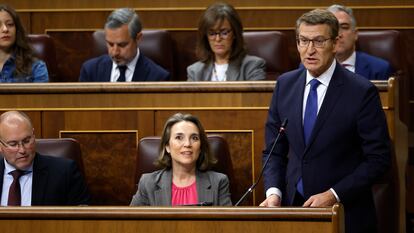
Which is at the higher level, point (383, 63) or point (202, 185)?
point (383, 63)

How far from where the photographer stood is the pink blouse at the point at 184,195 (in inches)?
105

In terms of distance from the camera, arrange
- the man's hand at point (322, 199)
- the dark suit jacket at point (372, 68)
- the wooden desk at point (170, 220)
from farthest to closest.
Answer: the dark suit jacket at point (372, 68) → the man's hand at point (322, 199) → the wooden desk at point (170, 220)

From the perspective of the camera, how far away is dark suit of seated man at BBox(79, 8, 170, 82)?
3.44 metres

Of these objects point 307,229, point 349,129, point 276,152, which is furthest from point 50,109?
point 307,229

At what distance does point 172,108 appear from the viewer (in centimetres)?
299

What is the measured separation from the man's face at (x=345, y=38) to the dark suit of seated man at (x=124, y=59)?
59cm

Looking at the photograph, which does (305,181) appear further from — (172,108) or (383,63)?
(383,63)

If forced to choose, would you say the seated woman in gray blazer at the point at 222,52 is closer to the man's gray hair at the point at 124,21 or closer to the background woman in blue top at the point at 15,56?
the man's gray hair at the point at 124,21

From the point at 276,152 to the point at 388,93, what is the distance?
0.45 metres

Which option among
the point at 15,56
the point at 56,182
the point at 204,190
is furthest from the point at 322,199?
the point at 15,56

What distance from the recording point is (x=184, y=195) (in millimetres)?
2688

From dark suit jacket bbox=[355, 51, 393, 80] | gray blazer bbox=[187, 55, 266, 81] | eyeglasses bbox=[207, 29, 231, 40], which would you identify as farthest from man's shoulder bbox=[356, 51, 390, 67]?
eyeglasses bbox=[207, 29, 231, 40]

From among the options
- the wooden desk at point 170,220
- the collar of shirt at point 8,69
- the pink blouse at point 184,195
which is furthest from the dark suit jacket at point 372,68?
the wooden desk at point 170,220

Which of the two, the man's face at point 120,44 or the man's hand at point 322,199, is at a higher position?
the man's face at point 120,44
